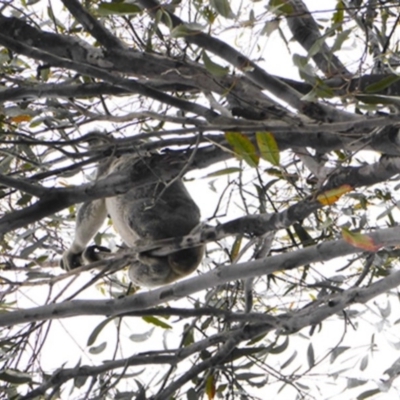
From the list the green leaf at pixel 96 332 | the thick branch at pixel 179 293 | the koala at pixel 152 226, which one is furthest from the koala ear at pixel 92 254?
the thick branch at pixel 179 293

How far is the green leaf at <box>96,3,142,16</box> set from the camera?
61.2 inches

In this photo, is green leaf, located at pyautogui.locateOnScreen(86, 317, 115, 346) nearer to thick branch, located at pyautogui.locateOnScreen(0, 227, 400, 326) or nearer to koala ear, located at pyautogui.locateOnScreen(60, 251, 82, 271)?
thick branch, located at pyautogui.locateOnScreen(0, 227, 400, 326)

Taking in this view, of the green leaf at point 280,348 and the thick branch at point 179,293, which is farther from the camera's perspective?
the green leaf at point 280,348

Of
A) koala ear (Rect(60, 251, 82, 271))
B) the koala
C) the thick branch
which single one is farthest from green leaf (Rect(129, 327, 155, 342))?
the thick branch

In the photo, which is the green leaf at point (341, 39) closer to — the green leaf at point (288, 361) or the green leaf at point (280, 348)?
the green leaf at point (280, 348)

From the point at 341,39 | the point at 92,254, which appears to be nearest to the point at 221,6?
the point at 341,39

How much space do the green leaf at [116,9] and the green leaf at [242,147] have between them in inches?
12.6

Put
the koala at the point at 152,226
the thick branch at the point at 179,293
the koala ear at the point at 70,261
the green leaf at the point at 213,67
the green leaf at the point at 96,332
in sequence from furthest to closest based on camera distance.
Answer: the koala ear at the point at 70,261 < the koala at the point at 152,226 < the green leaf at the point at 96,332 < the thick branch at the point at 179,293 < the green leaf at the point at 213,67

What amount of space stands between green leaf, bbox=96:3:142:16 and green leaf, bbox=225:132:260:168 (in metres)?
0.32

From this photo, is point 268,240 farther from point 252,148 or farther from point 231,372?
point 252,148

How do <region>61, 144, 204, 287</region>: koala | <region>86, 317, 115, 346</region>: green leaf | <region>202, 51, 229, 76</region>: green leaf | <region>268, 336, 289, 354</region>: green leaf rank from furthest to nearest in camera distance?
<region>61, 144, 204, 287</region>: koala < <region>268, 336, 289, 354</region>: green leaf < <region>86, 317, 115, 346</region>: green leaf < <region>202, 51, 229, 76</region>: green leaf

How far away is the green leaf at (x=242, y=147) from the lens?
152cm

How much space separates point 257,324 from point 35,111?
85 centimetres

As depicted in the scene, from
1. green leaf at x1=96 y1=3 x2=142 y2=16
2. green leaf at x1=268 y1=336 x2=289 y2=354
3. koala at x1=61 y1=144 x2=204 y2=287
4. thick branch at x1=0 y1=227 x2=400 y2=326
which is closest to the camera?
green leaf at x1=96 y1=3 x2=142 y2=16
